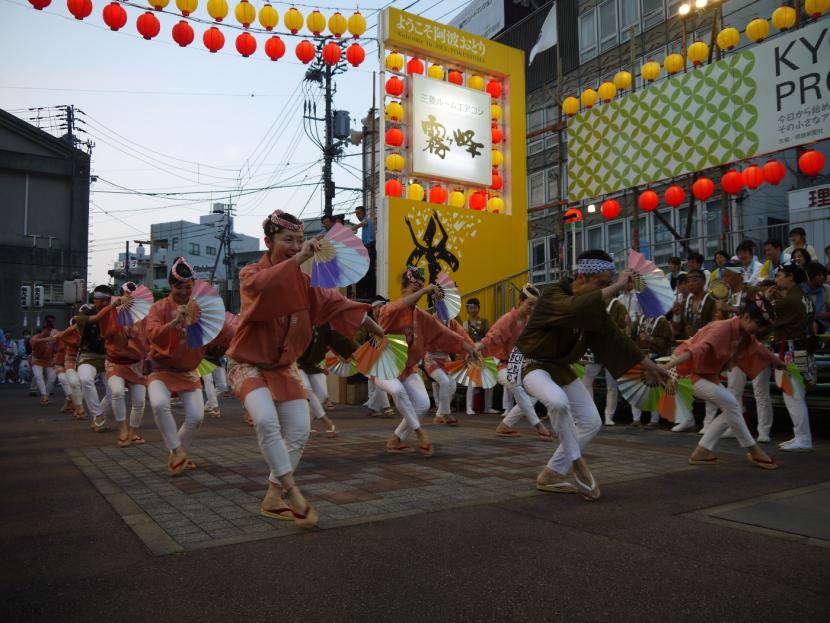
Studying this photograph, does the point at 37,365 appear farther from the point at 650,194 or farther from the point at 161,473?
the point at 650,194

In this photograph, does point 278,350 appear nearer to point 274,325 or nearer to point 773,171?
point 274,325

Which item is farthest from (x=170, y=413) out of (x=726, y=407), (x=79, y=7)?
(x=79, y=7)

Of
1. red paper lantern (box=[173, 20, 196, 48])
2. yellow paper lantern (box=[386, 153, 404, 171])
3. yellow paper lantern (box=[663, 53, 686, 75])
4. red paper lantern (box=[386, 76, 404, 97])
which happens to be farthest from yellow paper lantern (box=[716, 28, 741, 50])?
red paper lantern (box=[173, 20, 196, 48])

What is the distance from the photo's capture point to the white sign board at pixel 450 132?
15484 millimetres

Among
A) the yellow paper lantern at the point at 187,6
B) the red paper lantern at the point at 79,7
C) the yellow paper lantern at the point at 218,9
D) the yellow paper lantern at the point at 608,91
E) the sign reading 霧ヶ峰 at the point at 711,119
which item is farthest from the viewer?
the yellow paper lantern at the point at 608,91

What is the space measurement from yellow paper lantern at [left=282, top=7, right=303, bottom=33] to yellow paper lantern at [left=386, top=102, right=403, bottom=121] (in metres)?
2.79

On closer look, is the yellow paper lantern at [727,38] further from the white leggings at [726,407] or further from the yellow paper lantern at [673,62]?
the white leggings at [726,407]

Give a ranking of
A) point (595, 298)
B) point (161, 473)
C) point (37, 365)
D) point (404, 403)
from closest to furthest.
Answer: point (595, 298), point (161, 473), point (404, 403), point (37, 365)

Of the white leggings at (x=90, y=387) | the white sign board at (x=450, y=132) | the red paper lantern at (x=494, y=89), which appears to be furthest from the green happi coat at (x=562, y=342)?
the red paper lantern at (x=494, y=89)

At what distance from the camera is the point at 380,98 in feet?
49.0

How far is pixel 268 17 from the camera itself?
12.8 metres

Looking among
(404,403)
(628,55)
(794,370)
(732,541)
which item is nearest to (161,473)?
(404,403)

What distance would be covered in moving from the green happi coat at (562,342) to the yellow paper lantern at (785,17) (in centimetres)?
1057

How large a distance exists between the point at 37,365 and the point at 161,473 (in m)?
13.0
